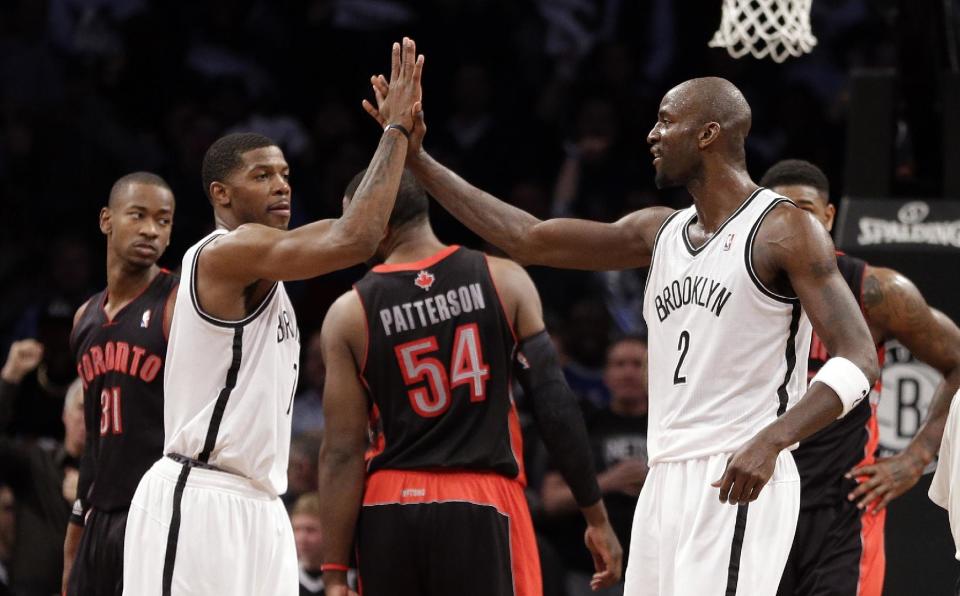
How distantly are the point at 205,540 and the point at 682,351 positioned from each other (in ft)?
5.93

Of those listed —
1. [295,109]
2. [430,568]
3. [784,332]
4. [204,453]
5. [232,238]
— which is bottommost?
[430,568]

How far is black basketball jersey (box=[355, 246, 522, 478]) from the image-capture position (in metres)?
5.93

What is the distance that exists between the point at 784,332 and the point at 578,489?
1633 millimetres

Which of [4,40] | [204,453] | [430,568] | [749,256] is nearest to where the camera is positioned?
[749,256]

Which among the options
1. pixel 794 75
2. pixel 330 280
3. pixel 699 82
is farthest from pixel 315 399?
pixel 699 82

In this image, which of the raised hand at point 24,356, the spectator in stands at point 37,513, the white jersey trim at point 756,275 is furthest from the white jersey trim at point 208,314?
the spectator in stands at point 37,513

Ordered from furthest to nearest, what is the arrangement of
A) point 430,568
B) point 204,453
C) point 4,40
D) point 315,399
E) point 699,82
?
point 4,40 < point 315,399 < point 430,568 < point 204,453 < point 699,82

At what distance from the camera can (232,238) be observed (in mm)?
5250

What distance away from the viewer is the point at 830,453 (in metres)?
6.04

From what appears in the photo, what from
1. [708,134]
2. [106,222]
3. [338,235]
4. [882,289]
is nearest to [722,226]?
[708,134]

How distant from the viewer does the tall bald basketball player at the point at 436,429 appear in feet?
19.4

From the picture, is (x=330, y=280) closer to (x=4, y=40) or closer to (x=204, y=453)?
(x=4, y=40)

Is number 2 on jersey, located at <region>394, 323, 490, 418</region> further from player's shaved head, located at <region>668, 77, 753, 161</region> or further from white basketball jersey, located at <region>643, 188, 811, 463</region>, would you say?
player's shaved head, located at <region>668, 77, 753, 161</region>

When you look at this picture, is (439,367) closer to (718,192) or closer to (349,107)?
(718,192)
